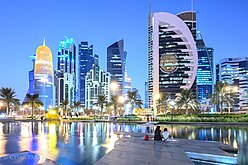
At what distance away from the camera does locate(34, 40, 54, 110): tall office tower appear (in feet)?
489

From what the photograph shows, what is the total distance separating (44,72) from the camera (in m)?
156

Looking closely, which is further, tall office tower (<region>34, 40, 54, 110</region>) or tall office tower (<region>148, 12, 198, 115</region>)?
tall office tower (<region>34, 40, 54, 110</region>)

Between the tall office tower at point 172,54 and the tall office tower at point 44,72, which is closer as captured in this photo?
the tall office tower at point 172,54

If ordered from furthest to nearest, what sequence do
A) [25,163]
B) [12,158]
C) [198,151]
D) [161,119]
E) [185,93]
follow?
[185,93], [161,119], [198,151], [12,158], [25,163]

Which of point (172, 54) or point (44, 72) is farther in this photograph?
point (44, 72)

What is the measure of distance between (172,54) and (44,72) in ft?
222

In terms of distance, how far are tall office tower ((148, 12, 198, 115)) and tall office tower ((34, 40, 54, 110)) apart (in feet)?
180

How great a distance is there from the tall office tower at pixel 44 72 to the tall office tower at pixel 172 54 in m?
54.8

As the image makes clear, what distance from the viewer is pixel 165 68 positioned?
150m

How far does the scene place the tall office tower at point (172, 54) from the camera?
141m

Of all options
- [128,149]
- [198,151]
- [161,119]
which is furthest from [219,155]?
[161,119]

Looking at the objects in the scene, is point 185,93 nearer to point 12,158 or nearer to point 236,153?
point 236,153

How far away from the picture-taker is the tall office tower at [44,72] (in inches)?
5871

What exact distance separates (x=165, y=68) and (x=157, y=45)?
52.6ft
